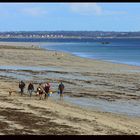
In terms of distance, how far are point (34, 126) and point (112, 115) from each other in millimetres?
5668

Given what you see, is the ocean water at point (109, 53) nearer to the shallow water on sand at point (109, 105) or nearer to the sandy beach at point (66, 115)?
the sandy beach at point (66, 115)

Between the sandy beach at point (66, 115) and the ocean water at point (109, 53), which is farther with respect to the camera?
the ocean water at point (109, 53)

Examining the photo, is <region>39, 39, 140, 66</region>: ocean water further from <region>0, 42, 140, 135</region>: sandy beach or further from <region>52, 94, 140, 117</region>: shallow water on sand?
<region>52, 94, 140, 117</region>: shallow water on sand

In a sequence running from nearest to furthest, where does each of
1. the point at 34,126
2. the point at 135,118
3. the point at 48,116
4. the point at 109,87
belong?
the point at 34,126
the point at 48,116
the point at 135,118
the point at 109,87

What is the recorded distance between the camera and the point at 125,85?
1264 inches

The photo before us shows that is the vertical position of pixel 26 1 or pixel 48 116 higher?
pixel 26 1

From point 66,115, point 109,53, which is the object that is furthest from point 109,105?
point 109,53

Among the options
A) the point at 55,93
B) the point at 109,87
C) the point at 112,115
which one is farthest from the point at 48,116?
the point at 109,87

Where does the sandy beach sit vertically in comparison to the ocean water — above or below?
below

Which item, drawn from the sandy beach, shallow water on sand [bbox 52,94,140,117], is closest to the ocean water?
the sandy beach

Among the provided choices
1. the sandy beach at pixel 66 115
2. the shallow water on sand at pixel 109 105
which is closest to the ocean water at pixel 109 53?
the sandy beach at pixel 66 115
